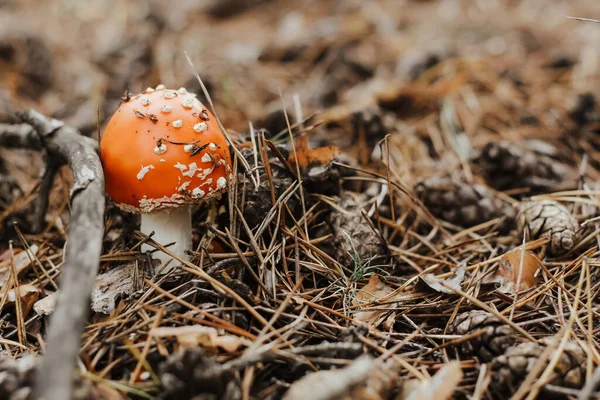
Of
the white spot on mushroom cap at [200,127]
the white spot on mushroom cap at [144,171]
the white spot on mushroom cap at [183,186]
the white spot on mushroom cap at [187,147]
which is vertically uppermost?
the white spot on mushroom cap at [200,127]

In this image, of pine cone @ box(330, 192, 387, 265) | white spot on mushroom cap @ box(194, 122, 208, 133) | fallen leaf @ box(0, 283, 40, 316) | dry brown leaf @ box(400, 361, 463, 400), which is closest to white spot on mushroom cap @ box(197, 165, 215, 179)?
white spot on mushroom cap @ box(194, 122, 208, 133)

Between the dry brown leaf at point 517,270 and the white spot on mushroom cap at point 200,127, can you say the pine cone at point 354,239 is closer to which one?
the dry brown leaf at point 517,270

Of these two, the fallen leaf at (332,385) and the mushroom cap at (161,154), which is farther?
the mushroom cap at (161,154)

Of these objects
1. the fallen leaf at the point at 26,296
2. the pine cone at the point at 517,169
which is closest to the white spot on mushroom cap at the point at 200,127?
the fallen leaf at the point at 26,296

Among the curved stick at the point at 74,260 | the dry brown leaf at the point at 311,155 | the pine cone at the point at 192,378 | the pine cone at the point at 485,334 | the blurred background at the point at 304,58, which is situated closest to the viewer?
the curved stick at the point at 74,260

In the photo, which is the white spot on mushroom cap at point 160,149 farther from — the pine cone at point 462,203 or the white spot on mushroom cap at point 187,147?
the pine cone at point 462,203

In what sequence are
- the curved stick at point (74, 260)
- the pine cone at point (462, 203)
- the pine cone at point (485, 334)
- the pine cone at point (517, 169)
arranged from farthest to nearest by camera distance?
the pine cone at point (517, 169) < the pine cone at point (462, 203) < the pine cone at point (485, 334) < the curved stick at point (74, 260)

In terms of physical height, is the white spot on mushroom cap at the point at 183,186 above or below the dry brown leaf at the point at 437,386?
above
